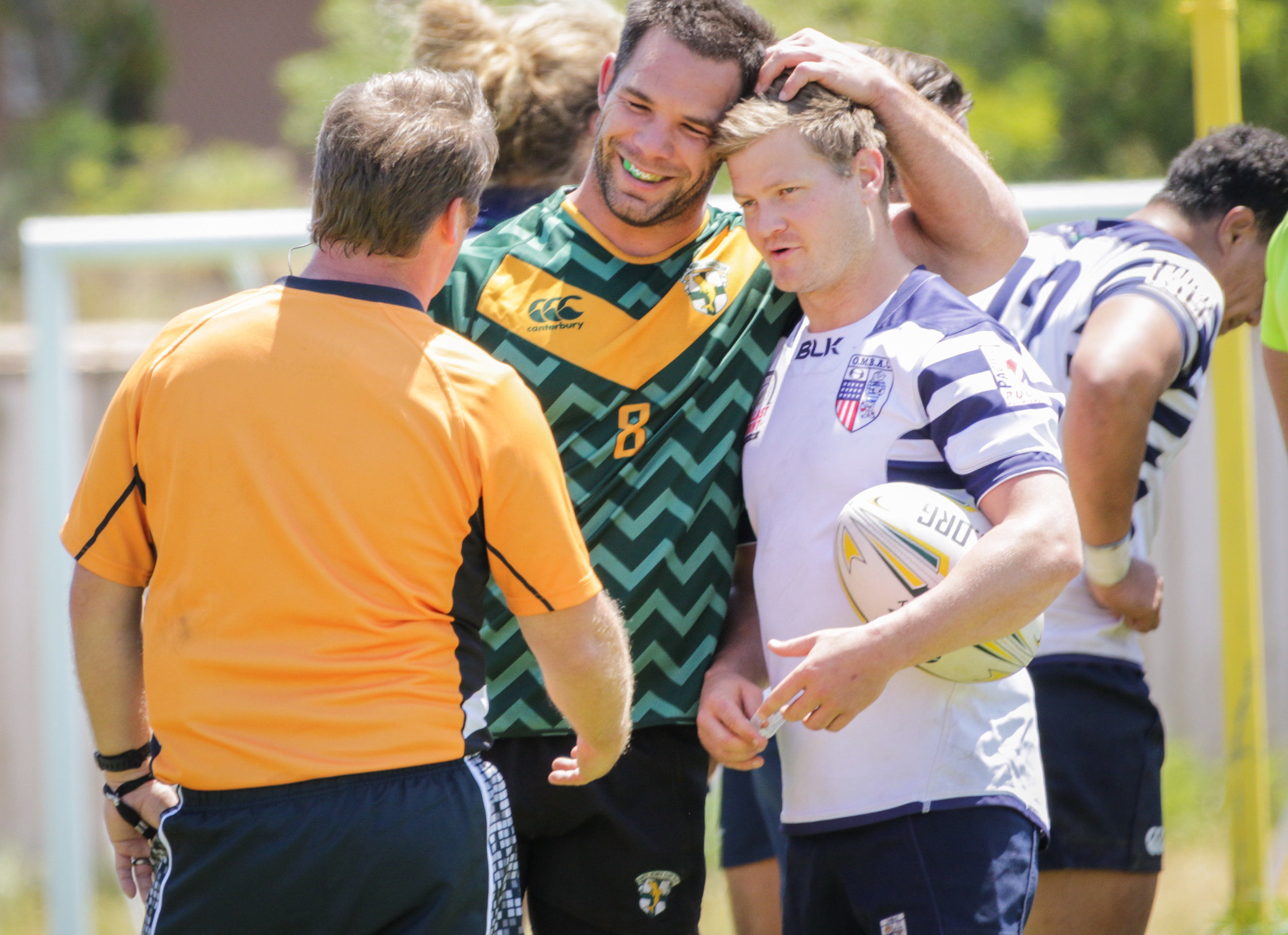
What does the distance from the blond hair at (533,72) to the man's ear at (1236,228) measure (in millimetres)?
1717

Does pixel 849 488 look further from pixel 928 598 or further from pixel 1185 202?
pixel 1185 202

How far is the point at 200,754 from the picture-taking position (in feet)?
6.29

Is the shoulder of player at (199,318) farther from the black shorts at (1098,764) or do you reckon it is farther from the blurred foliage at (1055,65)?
the blurred foliage at (1055,65)

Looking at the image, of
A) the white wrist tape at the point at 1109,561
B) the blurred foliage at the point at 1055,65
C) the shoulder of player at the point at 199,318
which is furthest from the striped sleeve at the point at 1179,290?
the blurred foliage at the point at 1055,65

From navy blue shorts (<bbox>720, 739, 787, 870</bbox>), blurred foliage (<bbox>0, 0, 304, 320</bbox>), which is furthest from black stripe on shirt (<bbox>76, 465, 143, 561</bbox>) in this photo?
blurred foliage (<bbox>0, 0, 304, 320</bbox>)

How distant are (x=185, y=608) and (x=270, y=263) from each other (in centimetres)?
780

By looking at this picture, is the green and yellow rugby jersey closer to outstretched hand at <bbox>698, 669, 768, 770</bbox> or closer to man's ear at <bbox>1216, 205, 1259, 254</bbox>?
outstretched hand at <bbox>698, 669, 768, 770</bbox>

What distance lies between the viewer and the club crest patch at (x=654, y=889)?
8.28 ft

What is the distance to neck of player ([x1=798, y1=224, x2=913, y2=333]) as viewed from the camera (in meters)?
2.38

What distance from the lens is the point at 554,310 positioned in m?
2.52

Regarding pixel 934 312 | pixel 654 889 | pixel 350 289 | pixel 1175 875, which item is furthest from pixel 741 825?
pixel 1175 875

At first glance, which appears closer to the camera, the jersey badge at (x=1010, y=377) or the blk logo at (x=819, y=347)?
the jersey badge at (x=1010, y=377)

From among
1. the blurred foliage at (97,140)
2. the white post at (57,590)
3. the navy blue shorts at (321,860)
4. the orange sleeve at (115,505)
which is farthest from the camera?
the blurred foliage at (97,140)

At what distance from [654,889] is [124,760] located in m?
1.03
